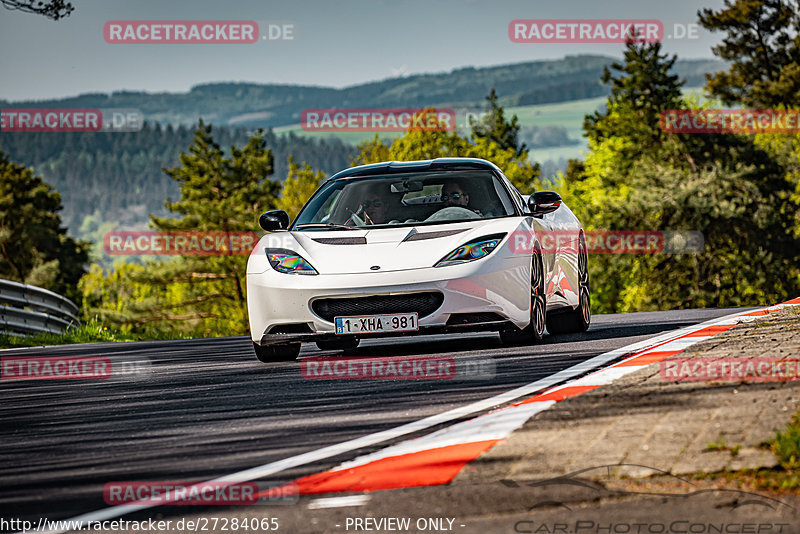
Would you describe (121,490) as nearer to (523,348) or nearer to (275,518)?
(275,518)

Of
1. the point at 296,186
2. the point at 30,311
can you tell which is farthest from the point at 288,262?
the point at 296,186

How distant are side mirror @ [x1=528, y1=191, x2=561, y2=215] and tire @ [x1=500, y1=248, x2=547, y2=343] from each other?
51cm

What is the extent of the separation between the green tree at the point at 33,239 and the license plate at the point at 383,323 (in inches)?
2362

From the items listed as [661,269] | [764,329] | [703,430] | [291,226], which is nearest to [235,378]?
[291,226]

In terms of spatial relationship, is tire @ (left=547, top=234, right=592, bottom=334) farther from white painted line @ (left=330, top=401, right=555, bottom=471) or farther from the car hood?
white painted line @ (left=330, top=401, right=555, bottom=471)

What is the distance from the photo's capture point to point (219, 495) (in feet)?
13.8

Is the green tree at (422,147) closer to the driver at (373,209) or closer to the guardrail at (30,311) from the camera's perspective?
the guardrail at (30,311)

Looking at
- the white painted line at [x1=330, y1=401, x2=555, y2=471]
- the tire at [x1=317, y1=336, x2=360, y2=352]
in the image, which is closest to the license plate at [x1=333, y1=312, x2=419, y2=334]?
the tire at [x1=317, y1=336, x2=360, y2=352]

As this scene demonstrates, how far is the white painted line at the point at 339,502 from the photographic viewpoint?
3.92 meters

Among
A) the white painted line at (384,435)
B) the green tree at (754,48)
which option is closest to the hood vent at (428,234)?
the white painted line at (384,435)

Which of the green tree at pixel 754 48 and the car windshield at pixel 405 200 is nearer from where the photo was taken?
the car windshield at pixel 405 200

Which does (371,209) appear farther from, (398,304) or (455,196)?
(398,304)

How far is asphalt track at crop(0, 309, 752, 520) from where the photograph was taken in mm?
4758

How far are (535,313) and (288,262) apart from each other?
2070 mm
